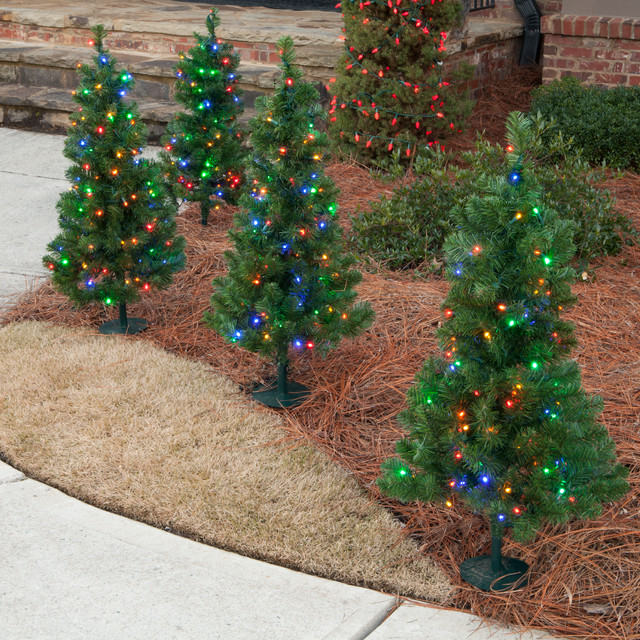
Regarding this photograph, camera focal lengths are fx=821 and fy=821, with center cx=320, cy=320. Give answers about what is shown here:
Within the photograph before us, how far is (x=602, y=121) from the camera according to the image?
23.2 ft

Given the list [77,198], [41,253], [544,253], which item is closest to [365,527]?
[544,253]

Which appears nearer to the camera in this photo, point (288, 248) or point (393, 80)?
point (288, 248)

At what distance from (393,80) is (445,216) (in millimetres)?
A: 1652

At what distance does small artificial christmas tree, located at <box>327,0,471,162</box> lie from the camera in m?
6.39

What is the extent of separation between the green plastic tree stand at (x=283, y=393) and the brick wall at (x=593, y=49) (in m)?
5.89

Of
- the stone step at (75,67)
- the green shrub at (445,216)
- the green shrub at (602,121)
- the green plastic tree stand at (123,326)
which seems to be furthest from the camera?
the stone step at (75,67)

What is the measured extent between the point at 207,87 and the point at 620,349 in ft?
10.8

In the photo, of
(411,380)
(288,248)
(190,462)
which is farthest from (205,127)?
(190,462)

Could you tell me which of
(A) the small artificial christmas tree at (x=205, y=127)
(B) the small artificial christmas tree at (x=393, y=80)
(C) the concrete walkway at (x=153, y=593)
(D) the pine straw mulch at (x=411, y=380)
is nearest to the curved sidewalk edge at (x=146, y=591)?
(C) the concrete walkway at (x=153, y=593)

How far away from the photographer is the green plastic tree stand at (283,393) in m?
3.96

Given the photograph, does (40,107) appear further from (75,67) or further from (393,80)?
(393,80)

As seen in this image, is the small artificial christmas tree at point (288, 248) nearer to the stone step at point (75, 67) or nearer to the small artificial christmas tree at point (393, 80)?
the small artificial christmas tree at point (393, 80)

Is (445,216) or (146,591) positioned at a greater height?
(445,216)

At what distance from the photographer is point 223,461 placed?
11.4 ft
